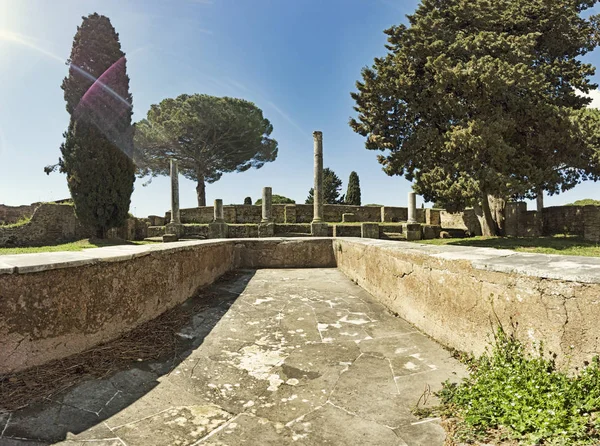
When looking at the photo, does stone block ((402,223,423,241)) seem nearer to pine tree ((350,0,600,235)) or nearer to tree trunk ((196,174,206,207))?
pine tree ((350,0,600,235))

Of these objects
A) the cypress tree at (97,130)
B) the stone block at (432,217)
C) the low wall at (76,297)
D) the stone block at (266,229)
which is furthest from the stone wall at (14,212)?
the stone block at (432,217)

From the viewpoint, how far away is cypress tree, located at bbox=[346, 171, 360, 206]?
1344 inches

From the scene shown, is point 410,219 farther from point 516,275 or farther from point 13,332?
point 13,332

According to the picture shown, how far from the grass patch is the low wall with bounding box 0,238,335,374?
2457mm

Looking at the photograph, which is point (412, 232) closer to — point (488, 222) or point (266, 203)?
point (488, 222)

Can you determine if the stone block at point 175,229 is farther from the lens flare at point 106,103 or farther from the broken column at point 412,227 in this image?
the broken column at point 412,227

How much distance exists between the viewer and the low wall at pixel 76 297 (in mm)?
1960

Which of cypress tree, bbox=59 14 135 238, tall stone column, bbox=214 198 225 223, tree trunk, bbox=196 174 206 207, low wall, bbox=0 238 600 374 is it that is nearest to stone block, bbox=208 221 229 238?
tall stone column, bbox=214 198 225 223

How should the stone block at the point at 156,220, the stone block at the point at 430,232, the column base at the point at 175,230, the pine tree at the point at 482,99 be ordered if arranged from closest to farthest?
1. the pine tree at the point at 482,99
2. the column base at the point at 175,230
3. the stone block at the point at 430,232
4. the stone block at the point at 156,220

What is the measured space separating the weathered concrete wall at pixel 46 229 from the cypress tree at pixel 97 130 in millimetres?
2709

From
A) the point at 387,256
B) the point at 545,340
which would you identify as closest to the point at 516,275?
the point at 545,340

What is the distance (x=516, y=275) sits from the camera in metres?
1.97

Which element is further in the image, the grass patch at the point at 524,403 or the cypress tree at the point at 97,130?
the cypress tree at the point at 97,130

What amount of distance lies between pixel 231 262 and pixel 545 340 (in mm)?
5644
